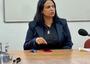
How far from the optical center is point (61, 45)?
281 cm

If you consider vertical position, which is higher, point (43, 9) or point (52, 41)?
point (43, 9)

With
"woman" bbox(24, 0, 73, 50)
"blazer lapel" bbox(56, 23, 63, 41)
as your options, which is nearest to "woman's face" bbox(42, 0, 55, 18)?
"woman" bbox(24, 0, 73, 50)

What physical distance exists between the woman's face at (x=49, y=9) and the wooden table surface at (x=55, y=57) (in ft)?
1.62

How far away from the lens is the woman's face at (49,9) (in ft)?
9.10

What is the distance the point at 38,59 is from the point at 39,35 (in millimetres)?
625

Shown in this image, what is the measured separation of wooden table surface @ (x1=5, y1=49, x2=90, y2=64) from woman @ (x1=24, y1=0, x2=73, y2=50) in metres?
0.23

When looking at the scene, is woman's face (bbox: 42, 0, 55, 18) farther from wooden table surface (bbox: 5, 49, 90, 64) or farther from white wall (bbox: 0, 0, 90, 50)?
white wall (bbox: 0, 0, 90, 50)

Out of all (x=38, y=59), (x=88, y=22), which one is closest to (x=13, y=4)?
(x=88, y=22)

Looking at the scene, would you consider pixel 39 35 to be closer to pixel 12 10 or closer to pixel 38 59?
pixel 38 59

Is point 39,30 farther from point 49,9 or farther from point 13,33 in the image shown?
point 13,33

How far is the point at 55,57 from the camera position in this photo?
2279mm

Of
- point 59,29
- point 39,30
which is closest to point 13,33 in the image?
point 39,30

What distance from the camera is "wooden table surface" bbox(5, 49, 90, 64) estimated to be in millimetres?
2102

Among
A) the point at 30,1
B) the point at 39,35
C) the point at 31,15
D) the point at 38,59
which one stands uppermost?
the point at 30,1
